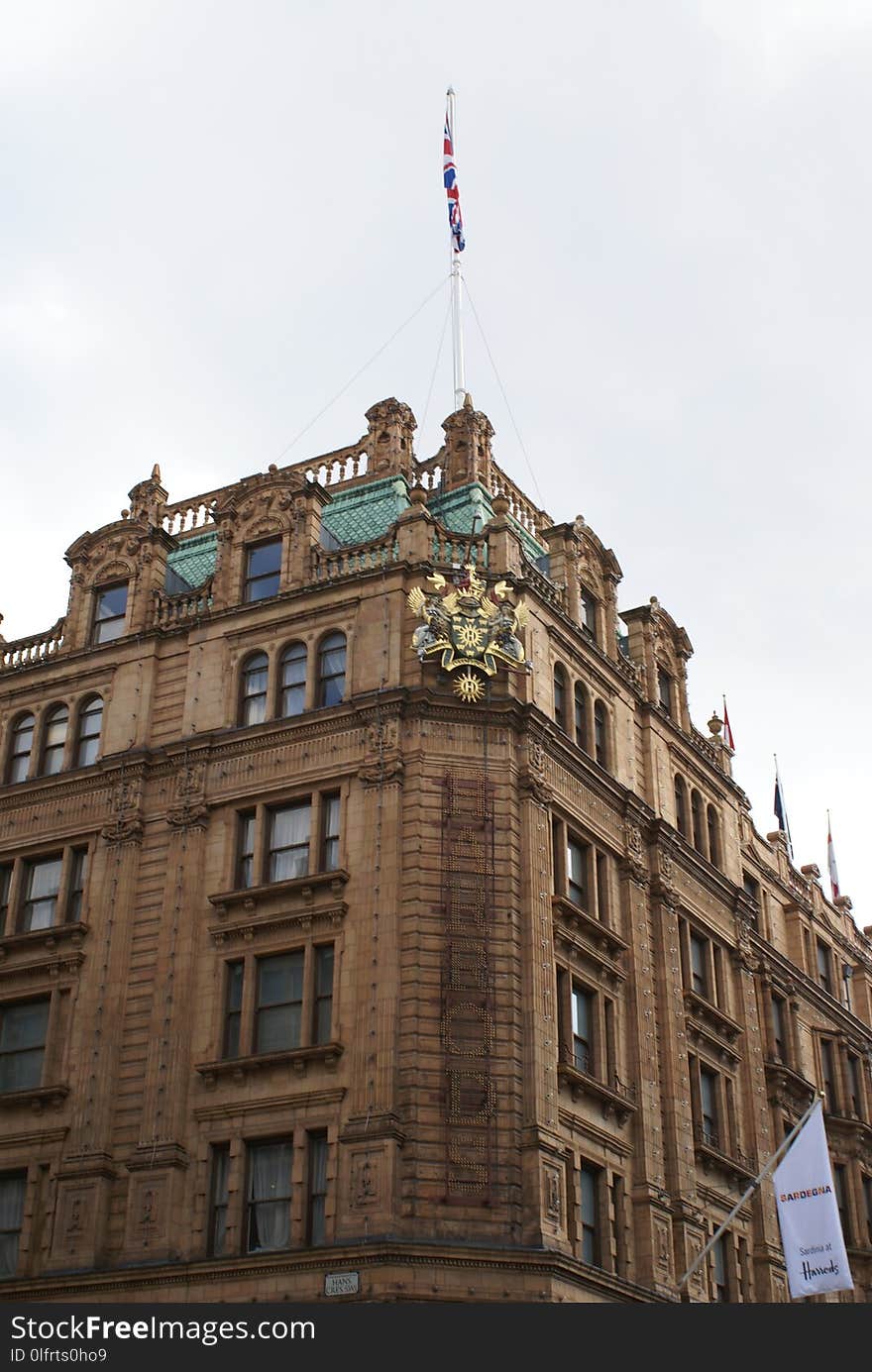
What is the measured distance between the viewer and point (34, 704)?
2136 inches

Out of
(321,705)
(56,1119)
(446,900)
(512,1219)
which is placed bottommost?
(512,1219)

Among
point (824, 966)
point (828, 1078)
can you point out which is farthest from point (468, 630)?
point (824, 966)

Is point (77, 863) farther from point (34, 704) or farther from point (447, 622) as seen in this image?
point (447, 622)

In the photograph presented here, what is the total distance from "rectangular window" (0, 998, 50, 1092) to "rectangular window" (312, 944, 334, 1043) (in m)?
8.29

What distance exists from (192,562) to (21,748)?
7949 mm

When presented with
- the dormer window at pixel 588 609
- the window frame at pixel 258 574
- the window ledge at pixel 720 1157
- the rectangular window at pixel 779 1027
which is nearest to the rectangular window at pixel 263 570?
the window frame at pixel 258 574

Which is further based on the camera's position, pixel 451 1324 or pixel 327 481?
pixel 327 481

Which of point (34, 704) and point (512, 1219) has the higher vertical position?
point (34, 704)

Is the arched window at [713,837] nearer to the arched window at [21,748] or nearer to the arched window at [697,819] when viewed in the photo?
the arched window at [697,819]

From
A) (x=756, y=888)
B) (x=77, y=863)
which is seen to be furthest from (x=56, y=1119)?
(x=756, y=888)

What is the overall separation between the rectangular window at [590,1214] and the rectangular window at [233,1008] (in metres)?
9.23

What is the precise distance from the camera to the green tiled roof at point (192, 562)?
183ft

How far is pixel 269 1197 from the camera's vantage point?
140 ft

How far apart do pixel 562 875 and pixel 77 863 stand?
1369 centimetres
